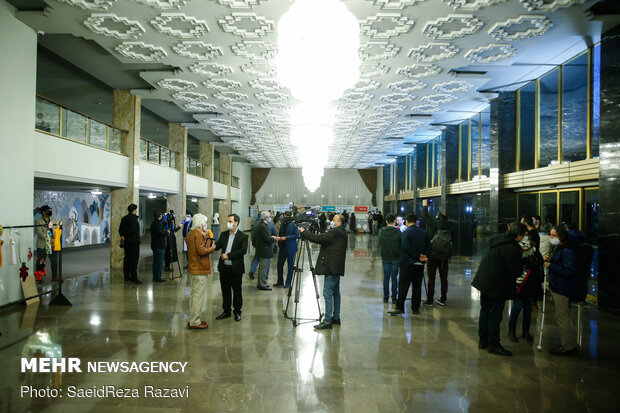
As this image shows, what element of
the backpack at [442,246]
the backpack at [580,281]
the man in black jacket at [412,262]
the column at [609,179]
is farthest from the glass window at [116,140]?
the column at [609,179]

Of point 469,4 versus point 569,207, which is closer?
point 469,4

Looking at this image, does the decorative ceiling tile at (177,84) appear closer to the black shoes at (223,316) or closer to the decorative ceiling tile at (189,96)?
the decorative ceiling tile at (189,96)

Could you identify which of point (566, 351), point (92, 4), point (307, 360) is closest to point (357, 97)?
point (92, 4)

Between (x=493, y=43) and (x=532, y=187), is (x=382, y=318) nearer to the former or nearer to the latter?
(x=493, y=43)

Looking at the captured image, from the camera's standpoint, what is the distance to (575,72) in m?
7.98

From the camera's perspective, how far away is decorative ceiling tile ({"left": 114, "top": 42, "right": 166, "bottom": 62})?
7.10 meters

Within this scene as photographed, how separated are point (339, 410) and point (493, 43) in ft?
22.0

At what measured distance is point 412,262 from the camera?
19.7 feet

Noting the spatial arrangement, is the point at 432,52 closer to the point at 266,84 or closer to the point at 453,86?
the point at 453,86

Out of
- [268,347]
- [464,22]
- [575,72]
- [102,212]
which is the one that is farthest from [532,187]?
[102,212]

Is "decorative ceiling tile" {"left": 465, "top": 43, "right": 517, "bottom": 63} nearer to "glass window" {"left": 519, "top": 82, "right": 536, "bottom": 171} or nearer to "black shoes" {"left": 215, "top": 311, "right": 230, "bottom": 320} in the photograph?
"glass window" {"left": 519, "top": 82, "right": 536, "bottom": 171}

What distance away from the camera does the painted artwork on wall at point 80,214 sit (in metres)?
14.3

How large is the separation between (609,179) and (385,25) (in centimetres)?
458

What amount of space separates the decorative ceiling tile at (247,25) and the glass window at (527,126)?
7.29 m
